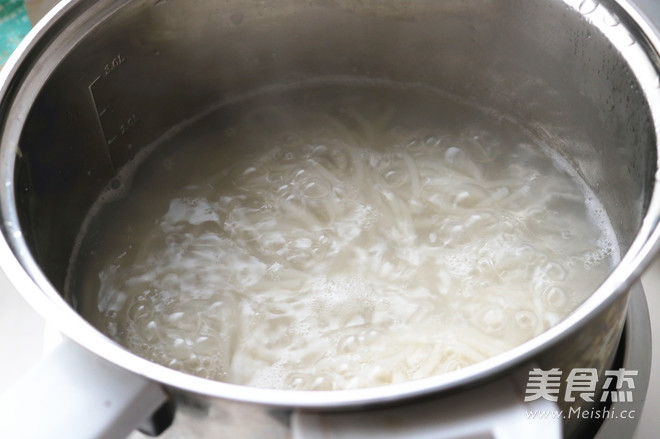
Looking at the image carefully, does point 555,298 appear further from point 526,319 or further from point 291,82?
point 291,82

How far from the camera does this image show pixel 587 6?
1.04 metres

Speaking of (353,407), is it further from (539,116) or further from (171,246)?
(539,116)

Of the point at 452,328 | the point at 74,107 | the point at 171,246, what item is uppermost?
the point at 452,328

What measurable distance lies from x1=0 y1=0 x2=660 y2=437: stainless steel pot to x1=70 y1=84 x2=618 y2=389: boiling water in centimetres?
5

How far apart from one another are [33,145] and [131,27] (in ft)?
0.95

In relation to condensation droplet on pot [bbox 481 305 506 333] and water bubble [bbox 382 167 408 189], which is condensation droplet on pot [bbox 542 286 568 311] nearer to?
condensation droplet on pot [bbox 481 305 506 333]

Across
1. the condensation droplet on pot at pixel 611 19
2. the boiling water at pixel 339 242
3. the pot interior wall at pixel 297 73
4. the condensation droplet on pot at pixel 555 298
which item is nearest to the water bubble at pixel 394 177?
the boiling water at pixel 339 242

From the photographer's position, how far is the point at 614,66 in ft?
3.32

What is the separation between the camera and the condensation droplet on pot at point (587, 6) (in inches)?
40.3

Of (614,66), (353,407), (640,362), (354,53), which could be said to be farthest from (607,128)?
(353,407)

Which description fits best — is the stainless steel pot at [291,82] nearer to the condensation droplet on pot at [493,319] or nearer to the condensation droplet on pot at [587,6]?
the condensation droplet on pot at [587,6]

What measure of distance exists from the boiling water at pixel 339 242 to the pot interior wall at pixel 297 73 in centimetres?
4

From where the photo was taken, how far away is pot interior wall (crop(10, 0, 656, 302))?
1.03 meters

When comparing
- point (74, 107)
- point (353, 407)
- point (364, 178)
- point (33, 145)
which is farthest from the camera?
point (364, 178)
